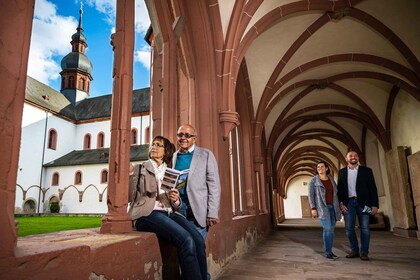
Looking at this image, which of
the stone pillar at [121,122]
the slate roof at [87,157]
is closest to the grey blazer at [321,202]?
the stone pillar at [121,122]

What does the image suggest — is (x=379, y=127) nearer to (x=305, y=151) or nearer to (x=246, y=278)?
(x=246, y=278)

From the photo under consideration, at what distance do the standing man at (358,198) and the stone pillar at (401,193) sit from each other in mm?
5302

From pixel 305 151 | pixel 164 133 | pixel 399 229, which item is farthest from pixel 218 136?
pixel 305 151

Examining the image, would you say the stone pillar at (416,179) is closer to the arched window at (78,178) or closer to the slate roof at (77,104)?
the slate roof at (77,104)

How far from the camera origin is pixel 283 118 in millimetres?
12562

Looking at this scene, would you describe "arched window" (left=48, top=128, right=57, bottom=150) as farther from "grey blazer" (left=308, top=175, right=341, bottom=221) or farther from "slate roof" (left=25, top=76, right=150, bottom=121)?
"grey blazer" (left=308, top=175, right=341, bottom=221)

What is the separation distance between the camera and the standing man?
416 cm

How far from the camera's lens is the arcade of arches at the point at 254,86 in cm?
215

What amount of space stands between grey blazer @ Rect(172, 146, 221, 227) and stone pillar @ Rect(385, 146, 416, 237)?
26.9 feet

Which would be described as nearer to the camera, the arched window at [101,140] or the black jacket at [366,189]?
the black jacket at [366,189]

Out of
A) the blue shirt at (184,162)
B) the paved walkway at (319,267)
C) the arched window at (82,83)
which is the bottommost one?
the paved walkway at (319,267)

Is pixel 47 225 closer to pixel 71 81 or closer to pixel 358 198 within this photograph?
pixel 358 198

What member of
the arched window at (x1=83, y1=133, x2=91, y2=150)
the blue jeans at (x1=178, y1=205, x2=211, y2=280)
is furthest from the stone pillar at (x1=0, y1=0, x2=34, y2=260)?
the arched window at (x1=83, y1=133, x2=91, y2=150)

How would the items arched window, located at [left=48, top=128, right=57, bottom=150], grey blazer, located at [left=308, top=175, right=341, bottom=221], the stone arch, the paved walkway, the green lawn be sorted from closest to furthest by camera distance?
1. the paved walkway
2. grey blazer, located at [left=308, top=175, right=341, bottom=221]
3. the green lawn
4. the stone arch
5. arched window, located at [left=48, top=128, right=57, bottom=150]
